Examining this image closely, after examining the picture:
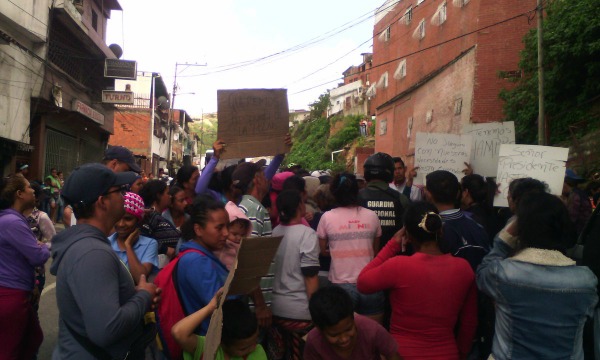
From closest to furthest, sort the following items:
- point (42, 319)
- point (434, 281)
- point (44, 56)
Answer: point (434, 281), point (42, 319), point (44, 56)

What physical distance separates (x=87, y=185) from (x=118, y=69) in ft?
75.3

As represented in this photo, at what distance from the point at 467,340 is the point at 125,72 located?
2294 centimetres

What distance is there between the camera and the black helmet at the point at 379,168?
14.6 ft

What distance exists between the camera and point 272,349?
12.5 feet

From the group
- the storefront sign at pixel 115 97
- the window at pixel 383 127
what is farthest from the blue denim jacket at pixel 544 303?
the window at pixel 383 127

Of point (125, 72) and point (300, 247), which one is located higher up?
point (125, 72)

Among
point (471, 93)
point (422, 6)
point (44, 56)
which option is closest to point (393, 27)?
point (422, 6)

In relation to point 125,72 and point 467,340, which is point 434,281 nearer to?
point 467,340

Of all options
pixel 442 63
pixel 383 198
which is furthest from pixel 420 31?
pixel 383 198

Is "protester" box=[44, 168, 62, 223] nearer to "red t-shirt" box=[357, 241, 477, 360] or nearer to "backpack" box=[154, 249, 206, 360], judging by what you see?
"backpack" box=[154, 249, 206, 360]

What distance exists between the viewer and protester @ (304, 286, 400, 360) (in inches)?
107

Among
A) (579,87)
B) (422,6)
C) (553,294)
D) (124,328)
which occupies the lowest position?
(124,328)

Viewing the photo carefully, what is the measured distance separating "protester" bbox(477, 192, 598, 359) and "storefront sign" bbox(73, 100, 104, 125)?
20.8 metres

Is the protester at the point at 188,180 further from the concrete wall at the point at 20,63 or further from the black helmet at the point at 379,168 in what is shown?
the concrete wall at the point at 20,63
